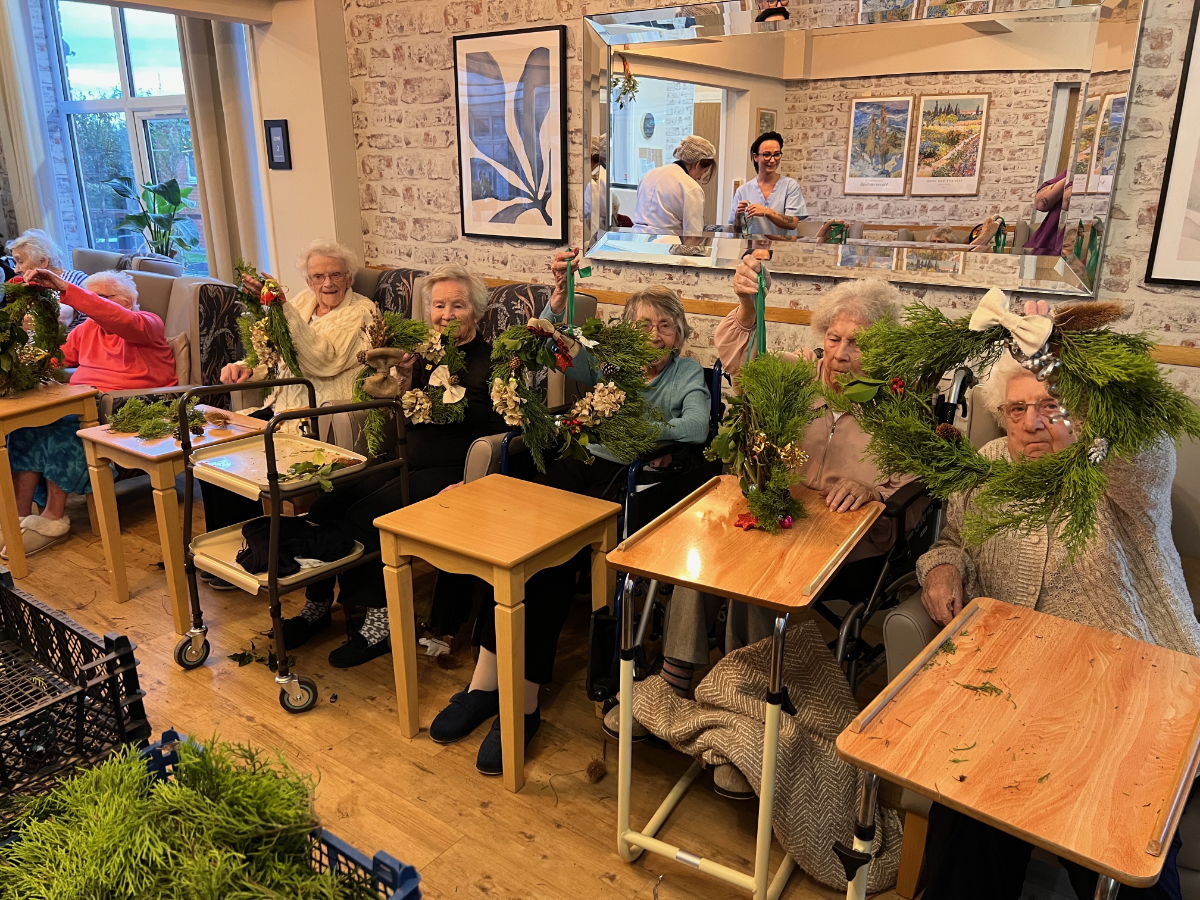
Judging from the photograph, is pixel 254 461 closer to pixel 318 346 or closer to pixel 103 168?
pixel 318 346

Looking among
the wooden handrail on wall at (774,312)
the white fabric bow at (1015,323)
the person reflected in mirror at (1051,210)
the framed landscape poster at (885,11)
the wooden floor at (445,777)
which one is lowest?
the wooden floor at (445,777)

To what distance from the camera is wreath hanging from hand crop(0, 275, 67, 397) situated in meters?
3.22

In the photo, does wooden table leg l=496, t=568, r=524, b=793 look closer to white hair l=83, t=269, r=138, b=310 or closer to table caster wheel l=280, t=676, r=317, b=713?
table caster wheel l=280, t=676, r=317, b=713

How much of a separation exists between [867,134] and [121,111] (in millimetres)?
5973

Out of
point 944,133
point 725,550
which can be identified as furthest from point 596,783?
point 944,133

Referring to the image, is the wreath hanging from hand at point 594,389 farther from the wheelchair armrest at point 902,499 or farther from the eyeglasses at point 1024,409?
the eyeglasses at point 1024,409

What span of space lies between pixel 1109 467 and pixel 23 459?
3918mm

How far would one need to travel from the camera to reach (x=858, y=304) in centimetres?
228

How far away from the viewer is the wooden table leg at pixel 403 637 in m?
2.24

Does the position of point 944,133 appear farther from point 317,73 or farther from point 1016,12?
point 317,73

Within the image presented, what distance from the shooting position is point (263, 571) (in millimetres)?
2492

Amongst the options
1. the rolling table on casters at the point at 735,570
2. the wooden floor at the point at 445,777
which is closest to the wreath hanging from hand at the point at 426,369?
the wooden floor at the point at 445,777

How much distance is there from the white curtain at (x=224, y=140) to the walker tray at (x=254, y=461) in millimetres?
2779

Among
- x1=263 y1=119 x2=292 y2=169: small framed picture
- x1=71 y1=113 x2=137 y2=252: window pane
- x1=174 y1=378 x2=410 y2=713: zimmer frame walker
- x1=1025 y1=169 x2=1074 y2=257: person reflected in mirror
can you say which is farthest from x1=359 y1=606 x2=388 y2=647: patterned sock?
x1=71 y1=113 x2=137 y2=252: window pane
